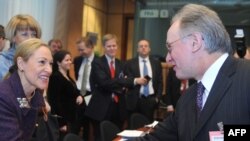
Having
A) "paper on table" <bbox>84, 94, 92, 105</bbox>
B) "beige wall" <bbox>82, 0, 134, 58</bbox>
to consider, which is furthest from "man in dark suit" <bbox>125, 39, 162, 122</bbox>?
"beige wall" <bbox>82, 0, 134, 58</bbox>

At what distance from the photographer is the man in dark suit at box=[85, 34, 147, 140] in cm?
486

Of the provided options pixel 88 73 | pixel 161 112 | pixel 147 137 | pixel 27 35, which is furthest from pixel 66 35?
pixel 147 137

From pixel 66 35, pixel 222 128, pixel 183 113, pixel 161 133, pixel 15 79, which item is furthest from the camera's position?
pixel 66 35

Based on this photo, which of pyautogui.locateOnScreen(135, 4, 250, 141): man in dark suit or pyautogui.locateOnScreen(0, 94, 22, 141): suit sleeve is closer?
pyautogui.locateOnScreen(135, 4, 250, 141): man in dark suit

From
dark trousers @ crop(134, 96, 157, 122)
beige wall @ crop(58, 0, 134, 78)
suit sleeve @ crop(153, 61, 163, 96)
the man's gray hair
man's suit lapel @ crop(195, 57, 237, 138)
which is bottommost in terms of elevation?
dark trousers @ crop(134, 96, 157, 122)

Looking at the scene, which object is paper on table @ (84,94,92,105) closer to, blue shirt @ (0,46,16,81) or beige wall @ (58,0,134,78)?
beige wall @ (58,0,134,78)

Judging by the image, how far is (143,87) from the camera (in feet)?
17.8

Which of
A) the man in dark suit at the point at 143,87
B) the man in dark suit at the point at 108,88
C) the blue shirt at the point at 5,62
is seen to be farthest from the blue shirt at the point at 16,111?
the man in dark suit at the point at 143,87

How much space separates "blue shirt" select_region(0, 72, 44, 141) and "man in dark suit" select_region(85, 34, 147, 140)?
2433 millimetres

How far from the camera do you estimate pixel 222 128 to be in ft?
4.98

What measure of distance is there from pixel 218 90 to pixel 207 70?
106mm

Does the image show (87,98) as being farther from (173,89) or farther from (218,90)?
(218,90)

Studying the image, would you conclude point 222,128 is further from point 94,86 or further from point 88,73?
point 88,73

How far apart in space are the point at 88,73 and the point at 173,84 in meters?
1.27
